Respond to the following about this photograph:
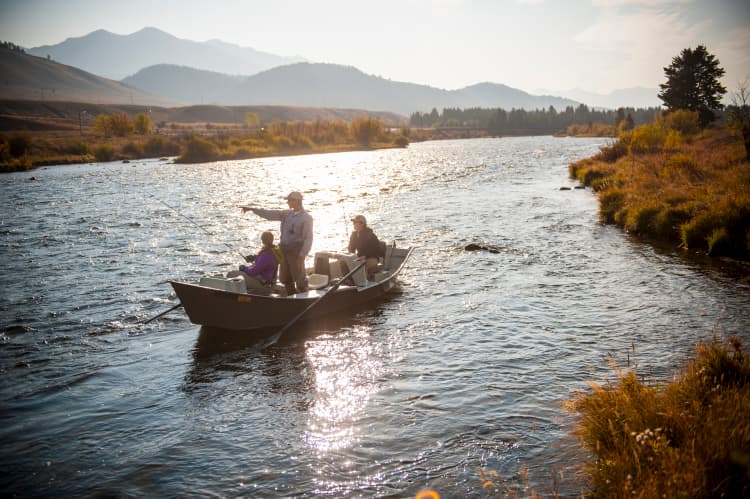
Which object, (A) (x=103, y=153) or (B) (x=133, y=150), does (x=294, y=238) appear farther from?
(B) (x=133, y=150)

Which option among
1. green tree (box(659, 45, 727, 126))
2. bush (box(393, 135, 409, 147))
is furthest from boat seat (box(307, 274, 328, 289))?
bush (box(393, 135, 409, 147))

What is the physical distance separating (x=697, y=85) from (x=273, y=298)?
235 ft

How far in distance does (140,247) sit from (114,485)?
19.7 m

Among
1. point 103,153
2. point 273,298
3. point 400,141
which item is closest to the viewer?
point 273,298

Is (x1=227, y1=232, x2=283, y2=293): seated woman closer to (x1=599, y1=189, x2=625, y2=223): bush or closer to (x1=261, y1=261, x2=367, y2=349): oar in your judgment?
(x1=261, y1=261, x2=367, y2=349): oar

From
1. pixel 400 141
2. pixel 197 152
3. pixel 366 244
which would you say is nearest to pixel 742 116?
pixel 366 244

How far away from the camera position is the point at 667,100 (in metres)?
69.2

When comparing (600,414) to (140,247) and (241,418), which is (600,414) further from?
(140,247)

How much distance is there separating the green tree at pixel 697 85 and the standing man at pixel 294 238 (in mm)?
68464

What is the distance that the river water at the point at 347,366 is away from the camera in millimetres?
8398

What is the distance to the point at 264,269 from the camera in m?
14.1

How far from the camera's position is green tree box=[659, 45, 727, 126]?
6669cm

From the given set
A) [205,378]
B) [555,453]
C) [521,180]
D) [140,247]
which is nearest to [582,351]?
[555,453]

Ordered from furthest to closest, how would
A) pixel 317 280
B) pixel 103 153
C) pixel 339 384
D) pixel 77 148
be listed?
pixel 77 148
pixel 103 153
pixel 317 280
pixel 339 384
